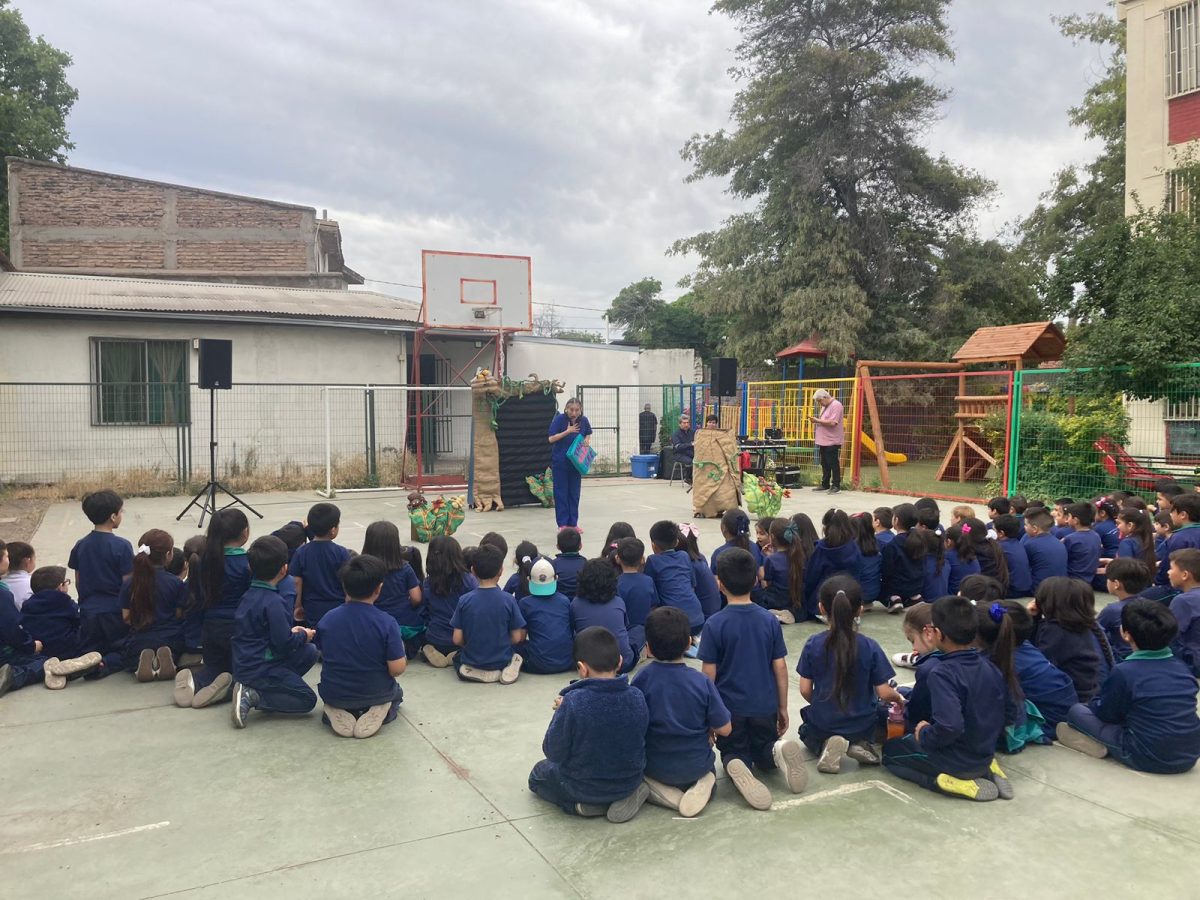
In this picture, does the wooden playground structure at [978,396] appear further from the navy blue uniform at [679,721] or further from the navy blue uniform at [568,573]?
the navy blue uniform at [679,721]

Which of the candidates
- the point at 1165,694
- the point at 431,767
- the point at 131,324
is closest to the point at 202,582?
the point at 431,767

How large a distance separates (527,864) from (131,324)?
15765 mm

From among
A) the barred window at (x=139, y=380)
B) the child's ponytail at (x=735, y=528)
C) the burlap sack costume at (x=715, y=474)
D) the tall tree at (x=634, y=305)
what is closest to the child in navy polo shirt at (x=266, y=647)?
the child's ponytail at (x=735, y=528)

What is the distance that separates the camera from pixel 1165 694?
3.91 meters

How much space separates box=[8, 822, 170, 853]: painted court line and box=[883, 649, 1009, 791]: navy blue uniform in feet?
10.4

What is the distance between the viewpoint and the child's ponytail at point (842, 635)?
12.5 feet

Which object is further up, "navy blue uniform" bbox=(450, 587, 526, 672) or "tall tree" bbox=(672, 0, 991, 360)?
"tall tree" bbox=(672, 0, 991, 360)

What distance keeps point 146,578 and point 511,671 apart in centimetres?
221

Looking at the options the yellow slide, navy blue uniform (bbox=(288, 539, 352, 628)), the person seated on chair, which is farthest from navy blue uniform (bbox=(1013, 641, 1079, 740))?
the yellow slide

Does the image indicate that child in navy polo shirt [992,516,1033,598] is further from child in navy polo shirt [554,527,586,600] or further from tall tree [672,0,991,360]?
tall tree [672,0,991,360]

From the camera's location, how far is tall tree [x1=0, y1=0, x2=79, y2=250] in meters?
27.8

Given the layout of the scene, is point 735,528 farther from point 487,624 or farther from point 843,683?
point 843,683

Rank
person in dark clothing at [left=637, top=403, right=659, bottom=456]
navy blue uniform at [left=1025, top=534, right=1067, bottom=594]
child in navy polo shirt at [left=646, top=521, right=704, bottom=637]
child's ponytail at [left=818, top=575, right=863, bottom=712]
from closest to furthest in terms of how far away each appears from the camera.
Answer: child's ponytail at [left=818, top=575, right=863, bottom=712] → child in navy polo shirt at [left=646, top=521, right=704, bottom=637] → navy blue uniform at [left=1025, top=534, right=1067, bottom=594] → person in dark clothing at [left=637, top=403, right=659, bottom=456]

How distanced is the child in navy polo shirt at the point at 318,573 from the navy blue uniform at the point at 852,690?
9.73 ft
